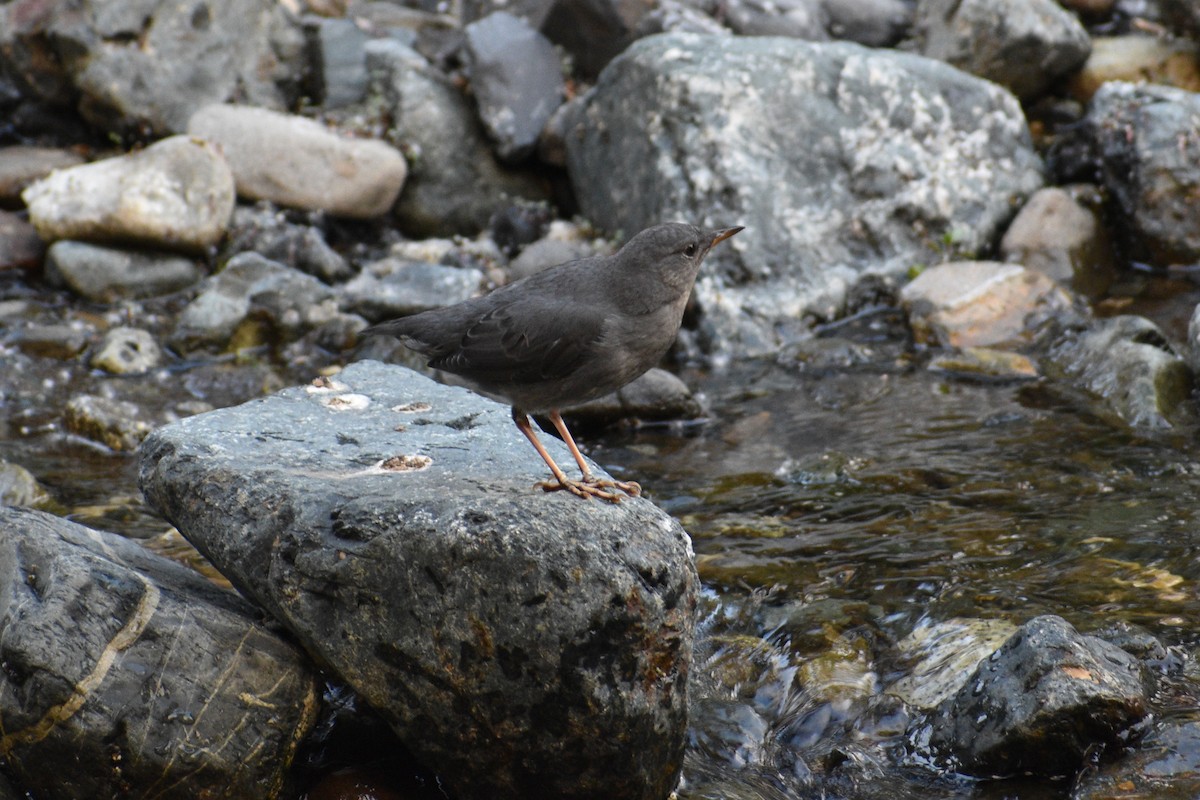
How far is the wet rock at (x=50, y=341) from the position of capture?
9.47m

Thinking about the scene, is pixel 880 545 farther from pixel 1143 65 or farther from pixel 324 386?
pixel 1143 65

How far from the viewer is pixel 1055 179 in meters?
11.5

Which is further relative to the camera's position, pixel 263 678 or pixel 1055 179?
pixel 1055 179

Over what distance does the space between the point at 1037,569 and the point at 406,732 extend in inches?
136

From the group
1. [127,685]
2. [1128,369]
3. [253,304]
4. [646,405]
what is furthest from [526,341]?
[253,304]

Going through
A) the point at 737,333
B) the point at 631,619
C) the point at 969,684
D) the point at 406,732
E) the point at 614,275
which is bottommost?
the point at 737,333

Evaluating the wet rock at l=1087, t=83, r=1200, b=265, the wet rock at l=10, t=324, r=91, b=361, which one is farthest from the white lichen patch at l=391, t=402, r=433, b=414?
the wet rock at l=1087, t=83, r=1200, b=265

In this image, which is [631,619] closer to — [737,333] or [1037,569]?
[1037,569]

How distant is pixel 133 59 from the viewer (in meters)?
11.6

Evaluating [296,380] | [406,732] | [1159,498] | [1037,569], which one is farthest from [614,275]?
[296,380]

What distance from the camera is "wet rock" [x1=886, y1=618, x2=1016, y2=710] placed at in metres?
5.02

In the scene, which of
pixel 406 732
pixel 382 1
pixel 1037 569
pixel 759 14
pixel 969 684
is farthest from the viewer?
pixel 382 1

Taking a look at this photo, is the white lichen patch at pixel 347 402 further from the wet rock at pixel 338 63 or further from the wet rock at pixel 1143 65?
the wet rock at pixel 1143 65

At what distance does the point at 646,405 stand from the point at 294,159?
4.92 metres
